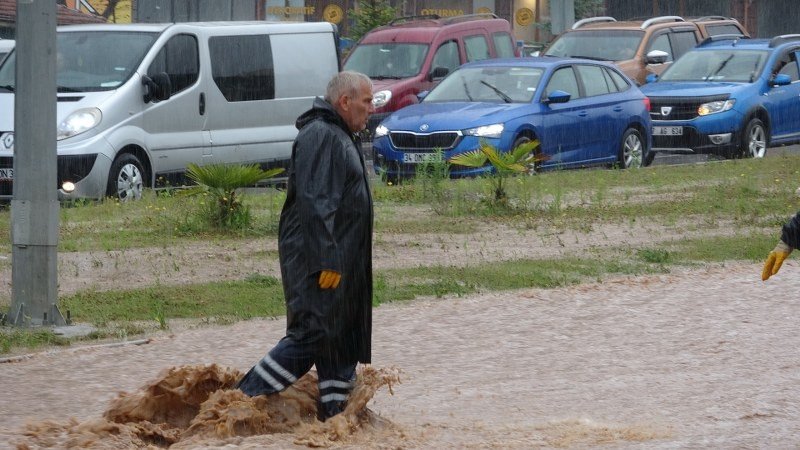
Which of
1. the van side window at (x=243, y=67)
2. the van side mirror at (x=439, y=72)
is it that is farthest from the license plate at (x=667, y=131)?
the van side window at (x=243, y=67)

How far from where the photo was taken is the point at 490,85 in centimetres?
1909

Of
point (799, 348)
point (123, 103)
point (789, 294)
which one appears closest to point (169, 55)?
point (123, 103)

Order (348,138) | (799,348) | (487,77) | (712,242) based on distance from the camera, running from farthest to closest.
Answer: (487,77), (712,242), (799,348), (348,138)

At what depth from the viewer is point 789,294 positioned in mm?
10523

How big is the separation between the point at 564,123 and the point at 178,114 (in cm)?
508

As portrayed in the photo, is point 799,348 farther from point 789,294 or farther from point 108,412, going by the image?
point 108,412

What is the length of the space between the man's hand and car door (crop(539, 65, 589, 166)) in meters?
12.4

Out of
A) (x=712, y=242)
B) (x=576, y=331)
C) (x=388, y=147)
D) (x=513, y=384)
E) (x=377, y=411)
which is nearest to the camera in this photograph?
(x=377, y=411)

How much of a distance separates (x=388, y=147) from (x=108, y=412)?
469 inches

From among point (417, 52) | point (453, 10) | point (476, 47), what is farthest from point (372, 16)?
point (453, 10)

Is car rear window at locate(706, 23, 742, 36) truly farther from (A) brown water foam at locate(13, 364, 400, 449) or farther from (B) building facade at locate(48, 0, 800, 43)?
(A) brown water foam at locate(13, 364, 400, 449)

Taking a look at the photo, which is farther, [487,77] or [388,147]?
[487,77]

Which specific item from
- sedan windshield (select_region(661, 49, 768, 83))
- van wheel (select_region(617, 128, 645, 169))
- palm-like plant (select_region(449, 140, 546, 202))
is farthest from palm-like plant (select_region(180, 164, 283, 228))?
sedan windshield (select_region(661, 49, 768, 83))

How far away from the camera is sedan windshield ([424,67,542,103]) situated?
1888cm
